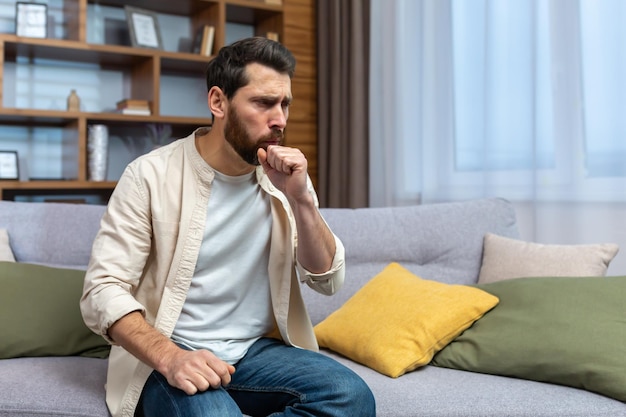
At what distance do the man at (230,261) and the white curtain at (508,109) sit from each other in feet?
4.47

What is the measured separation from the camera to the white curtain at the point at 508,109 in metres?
2.51

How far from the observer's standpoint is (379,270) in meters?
2.29

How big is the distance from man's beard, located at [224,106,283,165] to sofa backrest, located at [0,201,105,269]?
805mm

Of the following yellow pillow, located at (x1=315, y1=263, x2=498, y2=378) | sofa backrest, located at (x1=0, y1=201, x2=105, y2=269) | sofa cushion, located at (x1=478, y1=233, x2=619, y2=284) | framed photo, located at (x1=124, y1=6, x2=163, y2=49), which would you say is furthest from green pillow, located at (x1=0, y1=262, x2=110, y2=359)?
framed photo, located at (x1=124, y1=6, x2=163, y2=49)

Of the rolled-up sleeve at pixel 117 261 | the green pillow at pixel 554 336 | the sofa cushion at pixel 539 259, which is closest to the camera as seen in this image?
the rolled-up sleeve at pixel 117 261

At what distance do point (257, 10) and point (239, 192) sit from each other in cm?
255

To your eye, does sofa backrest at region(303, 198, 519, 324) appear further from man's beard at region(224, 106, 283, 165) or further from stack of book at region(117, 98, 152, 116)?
stack of book at region(117, 98, 152, 116)

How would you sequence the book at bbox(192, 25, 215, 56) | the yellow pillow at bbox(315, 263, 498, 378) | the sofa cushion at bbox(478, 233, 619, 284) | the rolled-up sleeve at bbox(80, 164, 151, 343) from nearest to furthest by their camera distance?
the rolled-up sleeve at bbox(80, 164, 151, 343) → the yellow pillow at bbox(315, 263, 498, 378) → the sofa cushion at bbox(478, 233, 619, 284) → the book at bbox(192, 25, 215, 56)

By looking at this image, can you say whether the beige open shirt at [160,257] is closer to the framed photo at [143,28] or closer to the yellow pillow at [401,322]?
the yellow pillow at [401,322]

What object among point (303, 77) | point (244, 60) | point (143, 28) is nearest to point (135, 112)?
point (143, 28)

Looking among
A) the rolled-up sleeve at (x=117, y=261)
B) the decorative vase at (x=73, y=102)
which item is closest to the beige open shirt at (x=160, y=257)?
the rolled-up sleeve at (x=117, y=261)

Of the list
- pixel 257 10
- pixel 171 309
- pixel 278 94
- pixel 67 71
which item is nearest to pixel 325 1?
pixel 257 10

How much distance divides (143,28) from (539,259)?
249 cm

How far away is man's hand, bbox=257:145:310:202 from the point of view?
1.51m
